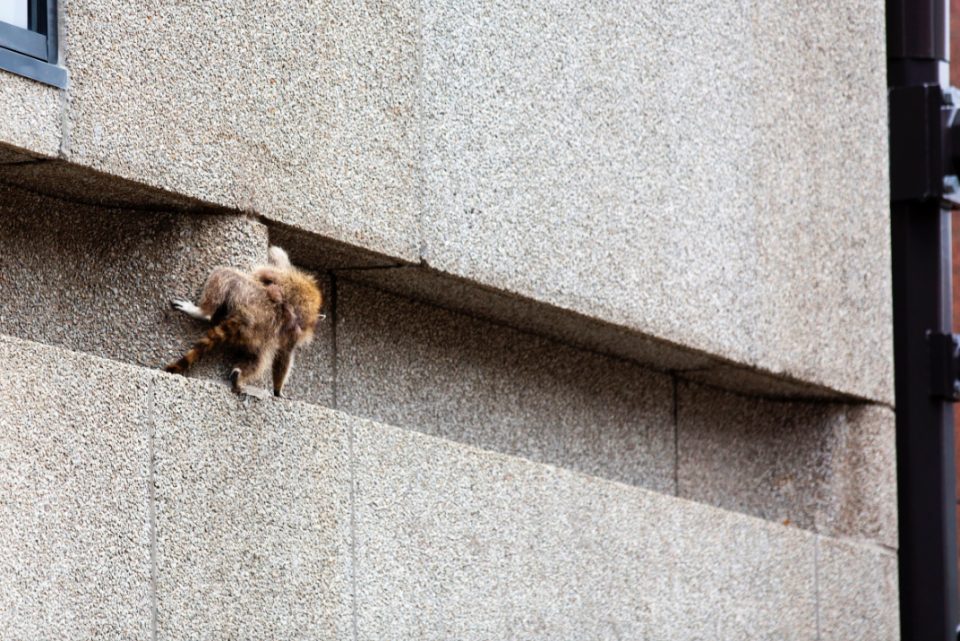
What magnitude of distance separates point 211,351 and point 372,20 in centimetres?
145

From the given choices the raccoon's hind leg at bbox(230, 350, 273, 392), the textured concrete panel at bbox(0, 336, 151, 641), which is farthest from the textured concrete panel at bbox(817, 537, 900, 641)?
the textured concrete panel at bbox(0, 336, 151, 641)

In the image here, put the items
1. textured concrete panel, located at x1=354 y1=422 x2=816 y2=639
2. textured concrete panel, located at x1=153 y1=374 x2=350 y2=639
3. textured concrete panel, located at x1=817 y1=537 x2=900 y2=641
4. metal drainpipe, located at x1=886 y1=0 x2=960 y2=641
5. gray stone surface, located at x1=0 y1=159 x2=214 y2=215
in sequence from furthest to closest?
1. metal drainpipe, located at x1=886 y1=0 x2=960 y2=641
2. textured concrete panel, located at x1=817 y1=537 x2=900 y2=641
3. textured concrete panel, located at x1=354 y1=422 x2=816 y2=639
4. textured concrete panel, located at x1=153 y1=374 x2=350 y2=639
5. gray stone surface, located at x1=0 y1=159 x2=214 y2=215

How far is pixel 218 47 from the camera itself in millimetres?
4441

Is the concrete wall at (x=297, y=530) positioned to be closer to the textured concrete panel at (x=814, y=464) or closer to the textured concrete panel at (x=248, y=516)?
the textured concrete panel at (x=248, y=516)

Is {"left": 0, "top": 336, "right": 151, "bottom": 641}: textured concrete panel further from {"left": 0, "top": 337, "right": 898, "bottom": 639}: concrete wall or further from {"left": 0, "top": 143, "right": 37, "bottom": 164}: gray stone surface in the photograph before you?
{"left": 0, "top": 143, "right": 37, "bottom": 164}: gray stone surface

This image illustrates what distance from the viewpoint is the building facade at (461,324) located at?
4.02 m

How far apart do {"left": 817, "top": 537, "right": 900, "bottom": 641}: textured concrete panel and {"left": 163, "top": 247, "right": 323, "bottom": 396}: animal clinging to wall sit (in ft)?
13.9

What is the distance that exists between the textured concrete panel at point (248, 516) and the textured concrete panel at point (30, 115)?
788 millimetres

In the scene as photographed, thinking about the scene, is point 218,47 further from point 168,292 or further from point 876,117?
point 876,117

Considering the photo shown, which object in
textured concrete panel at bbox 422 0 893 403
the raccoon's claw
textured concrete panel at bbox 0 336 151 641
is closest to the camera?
textured concrete panel at bbox 0 336 151 641

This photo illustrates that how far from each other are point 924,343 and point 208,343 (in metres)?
5.66

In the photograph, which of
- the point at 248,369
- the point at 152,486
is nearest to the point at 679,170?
the point at 248,369

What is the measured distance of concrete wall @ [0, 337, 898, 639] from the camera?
3.79 metres

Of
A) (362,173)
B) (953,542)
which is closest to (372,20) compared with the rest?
(362,173)
